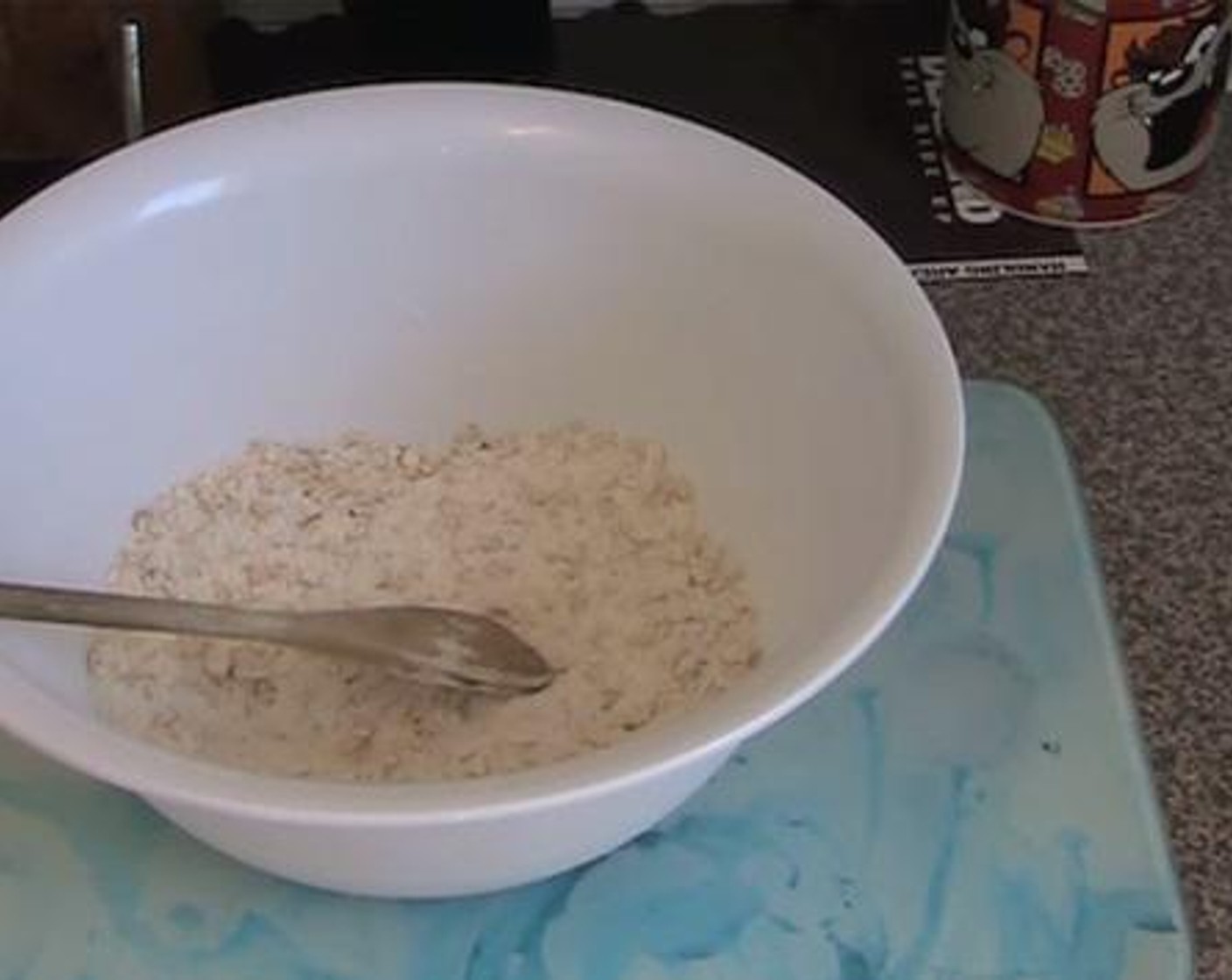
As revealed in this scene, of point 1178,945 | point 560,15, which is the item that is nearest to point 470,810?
point 1178,945

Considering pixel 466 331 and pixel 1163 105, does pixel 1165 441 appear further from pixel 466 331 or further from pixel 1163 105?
pixel 466 331

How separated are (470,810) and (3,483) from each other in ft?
0.67

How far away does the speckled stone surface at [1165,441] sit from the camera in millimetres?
752

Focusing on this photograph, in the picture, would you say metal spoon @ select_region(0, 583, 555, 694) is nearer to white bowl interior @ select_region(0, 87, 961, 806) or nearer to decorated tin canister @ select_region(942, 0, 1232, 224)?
white bowl interior @ select_region(0, 87, 961, 806)

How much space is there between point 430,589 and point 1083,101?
316 mm

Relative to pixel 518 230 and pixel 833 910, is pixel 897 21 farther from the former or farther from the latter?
pixel 833 910

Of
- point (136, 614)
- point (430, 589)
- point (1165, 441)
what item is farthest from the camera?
point (1165, 441)

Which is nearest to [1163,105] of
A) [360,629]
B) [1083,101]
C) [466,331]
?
[1083,101]

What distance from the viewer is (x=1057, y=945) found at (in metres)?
0.70

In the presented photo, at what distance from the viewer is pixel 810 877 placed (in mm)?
719

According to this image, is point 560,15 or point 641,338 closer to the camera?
Result: point 641,338

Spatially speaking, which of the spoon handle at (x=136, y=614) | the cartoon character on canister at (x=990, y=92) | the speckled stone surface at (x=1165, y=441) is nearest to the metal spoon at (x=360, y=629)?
the spoon handle at (x=136, y=614)

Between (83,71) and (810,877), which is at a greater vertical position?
(83,71)

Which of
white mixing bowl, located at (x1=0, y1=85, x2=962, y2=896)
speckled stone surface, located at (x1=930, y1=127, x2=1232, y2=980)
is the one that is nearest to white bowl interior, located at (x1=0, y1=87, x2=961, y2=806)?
white mixing bowl, located at (x1=0, y1=85, x2=962, y2=896)
